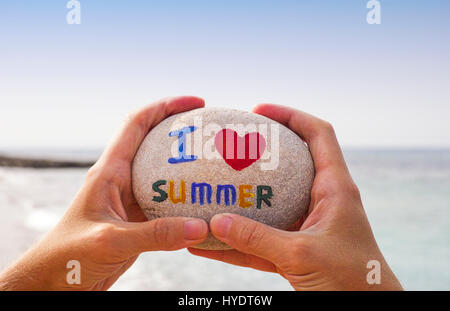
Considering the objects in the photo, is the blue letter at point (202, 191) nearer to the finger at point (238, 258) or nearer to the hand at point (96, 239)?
the hand at point (96, 239)

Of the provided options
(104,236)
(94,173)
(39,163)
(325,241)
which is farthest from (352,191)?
(39,163)

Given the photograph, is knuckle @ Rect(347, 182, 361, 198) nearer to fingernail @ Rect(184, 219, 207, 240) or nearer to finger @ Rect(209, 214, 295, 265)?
finger @ Rect(209, 214, 295, 265)

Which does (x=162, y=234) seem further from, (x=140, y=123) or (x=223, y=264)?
(x=223, y=264)

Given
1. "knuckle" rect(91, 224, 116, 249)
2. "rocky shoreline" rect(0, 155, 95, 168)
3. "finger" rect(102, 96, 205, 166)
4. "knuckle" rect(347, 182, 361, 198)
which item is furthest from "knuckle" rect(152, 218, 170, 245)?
"rocky shoreline" rect(0, 155, 95, 168)

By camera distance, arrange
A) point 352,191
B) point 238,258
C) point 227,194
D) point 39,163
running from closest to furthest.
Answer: point 352,191 < point 227,194 < point 238,258 < point 39,163

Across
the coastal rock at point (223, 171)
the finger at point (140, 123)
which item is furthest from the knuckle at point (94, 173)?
the coastal rock at point (223, 171)

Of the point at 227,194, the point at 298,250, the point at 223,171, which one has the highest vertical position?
the point at 223,171
